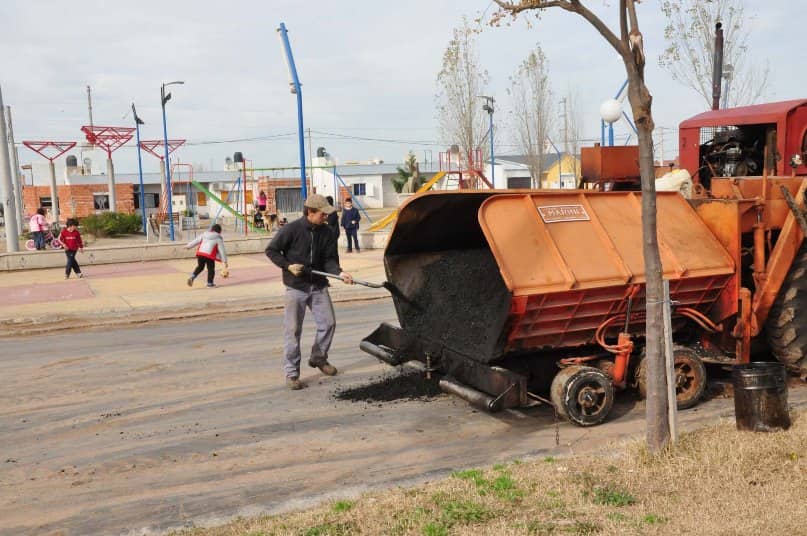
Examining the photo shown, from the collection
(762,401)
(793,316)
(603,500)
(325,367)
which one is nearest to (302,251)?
(325,367)

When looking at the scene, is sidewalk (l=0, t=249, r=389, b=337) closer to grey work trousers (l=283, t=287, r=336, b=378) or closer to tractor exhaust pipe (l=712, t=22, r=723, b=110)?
grey work trousers (l=283, t=287, r=336, b=378)

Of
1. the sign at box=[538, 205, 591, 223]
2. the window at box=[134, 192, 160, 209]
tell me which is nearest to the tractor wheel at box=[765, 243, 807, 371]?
the sign at box=[538, 205, 591, 223]

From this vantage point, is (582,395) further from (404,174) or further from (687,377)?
(404,174)

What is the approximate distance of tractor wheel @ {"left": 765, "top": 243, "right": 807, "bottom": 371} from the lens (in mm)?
7000

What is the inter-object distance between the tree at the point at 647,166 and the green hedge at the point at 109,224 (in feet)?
109

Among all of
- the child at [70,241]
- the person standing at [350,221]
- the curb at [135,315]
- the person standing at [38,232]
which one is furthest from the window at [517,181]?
the curb at [135,315]

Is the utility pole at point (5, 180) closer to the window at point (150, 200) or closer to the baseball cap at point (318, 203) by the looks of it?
the baseball cap at point (318, 203)

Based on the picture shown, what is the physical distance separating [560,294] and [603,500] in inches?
75.9

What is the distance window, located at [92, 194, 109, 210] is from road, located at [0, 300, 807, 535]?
168ft

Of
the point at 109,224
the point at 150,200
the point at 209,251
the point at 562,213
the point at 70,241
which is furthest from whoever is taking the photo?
the point at 150,200

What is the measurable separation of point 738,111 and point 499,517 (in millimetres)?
6355

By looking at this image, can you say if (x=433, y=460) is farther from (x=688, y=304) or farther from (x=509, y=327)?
(x=688, y=304)

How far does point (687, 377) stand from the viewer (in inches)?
266

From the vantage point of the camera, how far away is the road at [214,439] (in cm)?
509
